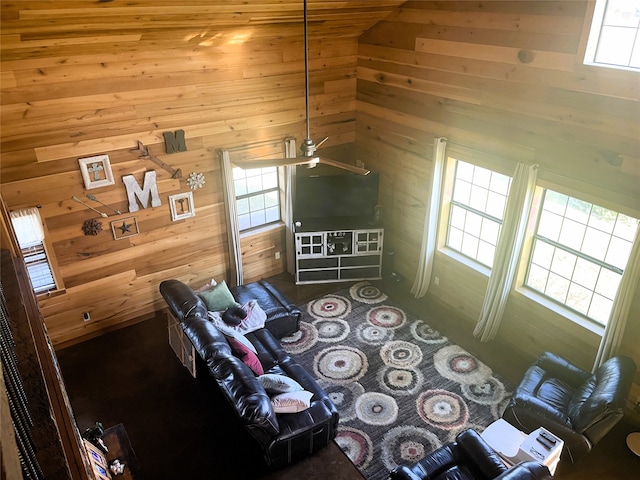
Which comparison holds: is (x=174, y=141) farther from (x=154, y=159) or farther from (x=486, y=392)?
(x=486, y=392)

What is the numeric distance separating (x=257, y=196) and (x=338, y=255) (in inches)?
57.0

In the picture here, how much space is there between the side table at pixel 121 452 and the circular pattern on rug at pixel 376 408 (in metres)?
2.29

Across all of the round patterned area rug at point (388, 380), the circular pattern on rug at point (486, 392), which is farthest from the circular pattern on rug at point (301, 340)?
the circular pattern on rug at point (486, 392)

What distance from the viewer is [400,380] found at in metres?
5.58

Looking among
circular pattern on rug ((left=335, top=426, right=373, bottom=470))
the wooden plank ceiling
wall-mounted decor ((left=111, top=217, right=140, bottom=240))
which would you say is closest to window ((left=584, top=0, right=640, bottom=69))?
the wooden plank ceiling

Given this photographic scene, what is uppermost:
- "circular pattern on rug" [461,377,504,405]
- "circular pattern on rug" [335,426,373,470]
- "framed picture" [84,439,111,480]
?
"framed picture" [84,439,111,480]

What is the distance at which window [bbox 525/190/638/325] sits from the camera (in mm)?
4828

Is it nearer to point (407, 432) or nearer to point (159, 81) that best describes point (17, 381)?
point (407, 432)

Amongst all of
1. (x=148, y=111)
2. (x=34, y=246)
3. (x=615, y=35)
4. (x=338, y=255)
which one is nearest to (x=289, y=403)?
(x=338, y=255)

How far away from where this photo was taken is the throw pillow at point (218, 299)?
598 cm

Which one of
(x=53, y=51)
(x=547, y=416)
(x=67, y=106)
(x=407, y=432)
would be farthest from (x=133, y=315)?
(x=547, y=416)

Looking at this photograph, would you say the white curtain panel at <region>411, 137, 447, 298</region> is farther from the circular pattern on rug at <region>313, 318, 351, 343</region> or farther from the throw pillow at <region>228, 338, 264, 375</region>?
the throw pillow at <region>228, 338, 264, 375</region>

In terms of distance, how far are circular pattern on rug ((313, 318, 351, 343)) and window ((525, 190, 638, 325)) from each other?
2.37 m

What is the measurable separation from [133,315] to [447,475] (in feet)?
14.5
